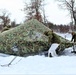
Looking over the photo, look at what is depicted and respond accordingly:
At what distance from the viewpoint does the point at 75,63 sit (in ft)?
22.2

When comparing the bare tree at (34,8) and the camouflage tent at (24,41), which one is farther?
the bare tree at (34,8)

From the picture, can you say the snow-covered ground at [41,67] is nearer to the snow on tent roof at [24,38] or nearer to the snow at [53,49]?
the snow at [53,49]

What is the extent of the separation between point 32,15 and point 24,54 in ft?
54.8

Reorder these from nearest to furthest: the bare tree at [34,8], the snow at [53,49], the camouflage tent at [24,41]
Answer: the snow at [53,49] < the camouflage tent at [24,41] < the bare tree at [34,8]

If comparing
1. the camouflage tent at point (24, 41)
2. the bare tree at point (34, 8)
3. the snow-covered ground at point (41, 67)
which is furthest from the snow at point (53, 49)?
the bare tree at point (34, 8)

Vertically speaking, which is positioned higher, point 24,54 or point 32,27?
point 32,27

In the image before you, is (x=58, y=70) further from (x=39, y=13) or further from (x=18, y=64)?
(x=39, y=13)

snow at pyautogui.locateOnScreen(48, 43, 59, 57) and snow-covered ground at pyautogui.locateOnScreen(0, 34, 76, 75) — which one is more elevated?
snow-covered ground at pyautogui.locateOnScreen(0, 34, 76, 75)

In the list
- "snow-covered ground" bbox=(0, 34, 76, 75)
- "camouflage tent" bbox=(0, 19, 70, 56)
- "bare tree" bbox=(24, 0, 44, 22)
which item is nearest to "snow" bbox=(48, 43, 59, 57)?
"camouflage tent" bbox=(0, 19, 70, 56)

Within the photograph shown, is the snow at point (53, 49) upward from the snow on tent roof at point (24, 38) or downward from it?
downward

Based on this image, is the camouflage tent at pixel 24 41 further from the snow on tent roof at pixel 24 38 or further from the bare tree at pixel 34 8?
the bare tree at pixel 34 8

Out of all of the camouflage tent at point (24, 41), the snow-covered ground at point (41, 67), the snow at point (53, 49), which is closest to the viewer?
the snow-covered ground at point (41, 67)

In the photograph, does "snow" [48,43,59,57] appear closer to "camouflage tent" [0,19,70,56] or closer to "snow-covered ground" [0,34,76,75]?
"camouflage tent" [0,19,70,56]

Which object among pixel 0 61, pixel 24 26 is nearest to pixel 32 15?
pixel 24 26
